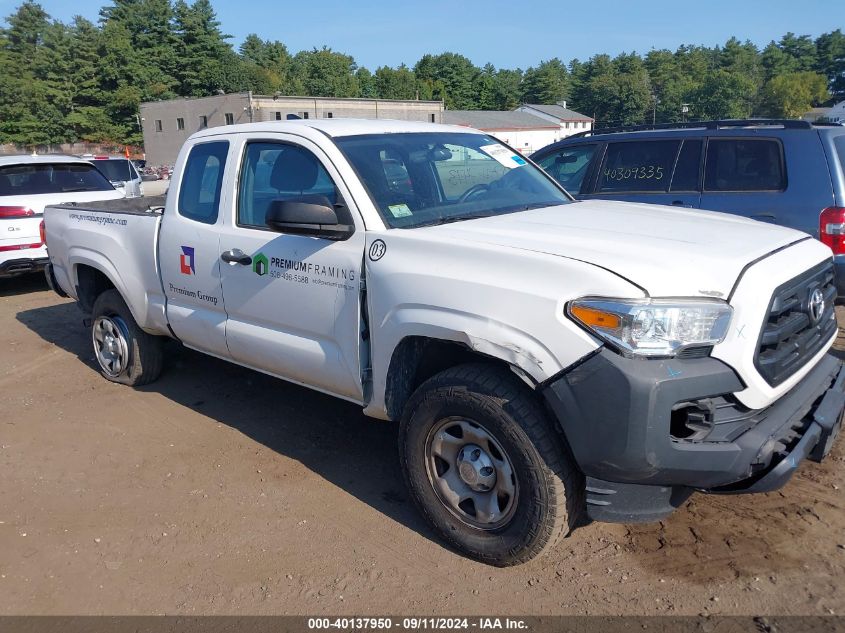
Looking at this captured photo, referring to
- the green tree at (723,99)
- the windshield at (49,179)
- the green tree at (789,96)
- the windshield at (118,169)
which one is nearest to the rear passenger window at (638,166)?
the windshield at (49,179)

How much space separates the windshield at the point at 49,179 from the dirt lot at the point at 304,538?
513 cm

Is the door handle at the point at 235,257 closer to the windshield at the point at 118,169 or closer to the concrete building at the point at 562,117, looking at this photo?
the windshield at the point at 118,169

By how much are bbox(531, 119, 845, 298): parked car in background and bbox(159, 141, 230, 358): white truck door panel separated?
3.75m

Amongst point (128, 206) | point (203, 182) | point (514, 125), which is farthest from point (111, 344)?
point (514, 125)

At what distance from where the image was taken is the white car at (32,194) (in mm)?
8617

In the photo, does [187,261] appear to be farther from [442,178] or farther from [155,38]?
[155,38]

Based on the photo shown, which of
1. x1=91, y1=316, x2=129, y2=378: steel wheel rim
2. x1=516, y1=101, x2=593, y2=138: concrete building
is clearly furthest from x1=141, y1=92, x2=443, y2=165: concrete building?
x1=91, y1=316, x2=129, y2=378: steel wheel rim

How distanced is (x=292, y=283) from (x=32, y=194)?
22.4ft

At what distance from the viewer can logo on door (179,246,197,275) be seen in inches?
179

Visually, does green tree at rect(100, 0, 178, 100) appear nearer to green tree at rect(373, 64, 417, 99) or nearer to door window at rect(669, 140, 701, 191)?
green tree at rect(373, 64, 417, 99)

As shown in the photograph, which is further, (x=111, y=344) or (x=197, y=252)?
(x=111, y=344)

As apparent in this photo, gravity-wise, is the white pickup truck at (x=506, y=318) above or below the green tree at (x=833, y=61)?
below

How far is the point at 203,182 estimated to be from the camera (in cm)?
462

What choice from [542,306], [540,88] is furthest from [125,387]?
[540,88]
